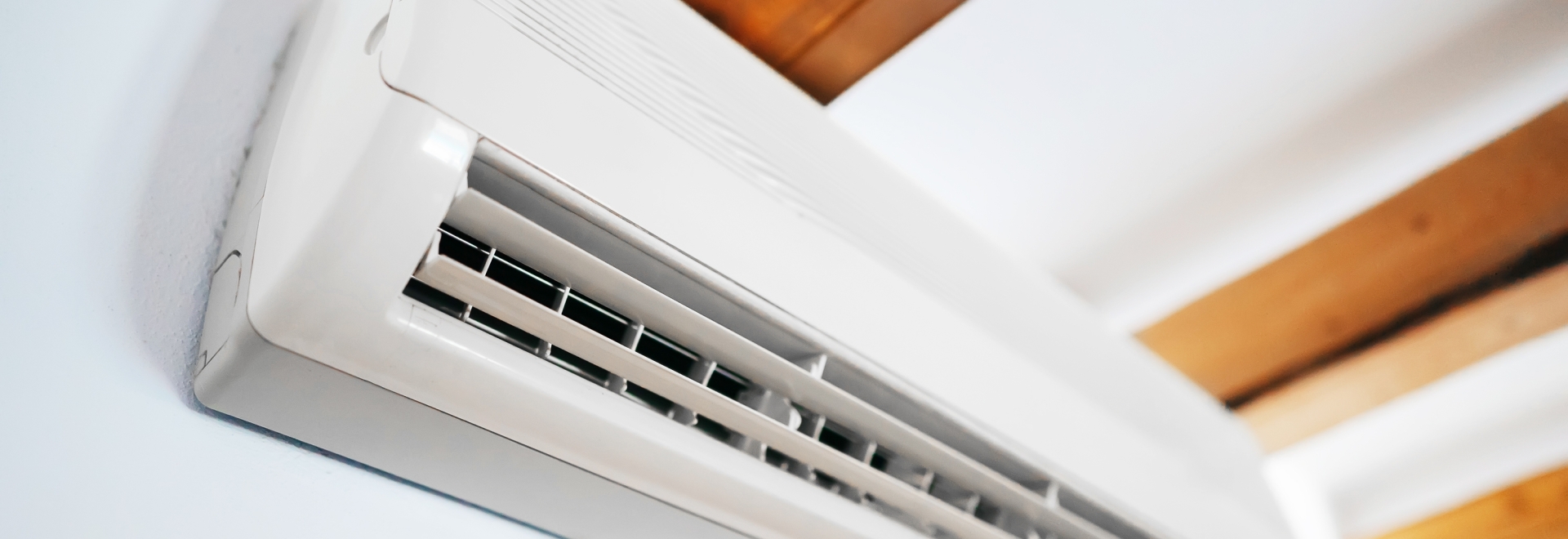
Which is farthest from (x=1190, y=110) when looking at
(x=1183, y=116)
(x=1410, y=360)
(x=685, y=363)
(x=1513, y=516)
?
(x=1513, y=516)

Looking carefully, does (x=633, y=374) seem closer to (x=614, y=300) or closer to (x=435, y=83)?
(x=614, y=300)

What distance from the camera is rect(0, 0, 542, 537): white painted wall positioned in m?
0.49

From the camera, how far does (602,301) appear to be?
Result: 0.53 meters

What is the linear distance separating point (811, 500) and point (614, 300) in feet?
0.64

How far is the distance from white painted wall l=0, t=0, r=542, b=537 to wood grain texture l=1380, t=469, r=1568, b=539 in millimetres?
1829

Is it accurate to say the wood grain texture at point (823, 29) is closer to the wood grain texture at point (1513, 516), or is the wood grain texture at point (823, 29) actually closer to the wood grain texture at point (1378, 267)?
the wood grain texture at point (1378, 267)

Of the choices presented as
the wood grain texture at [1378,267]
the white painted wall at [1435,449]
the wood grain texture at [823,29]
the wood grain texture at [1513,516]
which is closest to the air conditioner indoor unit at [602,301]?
the wood grain texture at [823,29]

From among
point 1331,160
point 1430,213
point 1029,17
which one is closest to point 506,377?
point 1029,17

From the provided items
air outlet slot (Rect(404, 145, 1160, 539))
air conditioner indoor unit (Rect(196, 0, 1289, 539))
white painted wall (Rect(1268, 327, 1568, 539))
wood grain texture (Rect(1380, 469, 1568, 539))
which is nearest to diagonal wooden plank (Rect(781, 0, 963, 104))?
air conditioner indoor unit (Rect(196, 0, 1289, 539))

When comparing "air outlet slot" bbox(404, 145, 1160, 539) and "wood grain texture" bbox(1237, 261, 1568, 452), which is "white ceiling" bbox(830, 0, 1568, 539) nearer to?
"wood grain texture" bbox(1237, 261, 1568, 452)

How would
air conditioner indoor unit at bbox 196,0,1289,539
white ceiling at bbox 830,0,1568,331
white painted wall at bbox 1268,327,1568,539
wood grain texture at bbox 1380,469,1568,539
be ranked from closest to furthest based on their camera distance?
air conditioner indoor unit at bbox 196,0,1289,539, white ceiling at bbox 830,0,1568,331, white painted wall at bbox 1268,327,1568,539, wood grain texture at bbox 1380,469,1568,539

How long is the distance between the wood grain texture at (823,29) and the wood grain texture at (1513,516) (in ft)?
5.01

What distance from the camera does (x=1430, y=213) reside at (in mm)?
1188

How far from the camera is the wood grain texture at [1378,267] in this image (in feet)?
3.74
